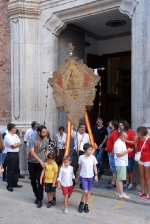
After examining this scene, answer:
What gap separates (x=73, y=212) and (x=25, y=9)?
608 centimetres

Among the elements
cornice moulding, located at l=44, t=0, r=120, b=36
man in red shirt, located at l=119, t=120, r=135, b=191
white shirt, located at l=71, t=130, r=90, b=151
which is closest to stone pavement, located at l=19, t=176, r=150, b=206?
man in red shirt, located at l=119, t=120, r=135, b=191

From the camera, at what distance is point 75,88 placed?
740cm

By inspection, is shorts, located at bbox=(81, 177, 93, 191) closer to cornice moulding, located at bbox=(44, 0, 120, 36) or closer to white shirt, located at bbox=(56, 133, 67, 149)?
white shirt, located at bbox=(56, 133, 67, 149)

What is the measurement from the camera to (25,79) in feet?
30.9

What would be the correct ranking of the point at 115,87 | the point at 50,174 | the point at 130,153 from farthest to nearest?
the point at 115,87
the point at 130,153
the point at 50,174

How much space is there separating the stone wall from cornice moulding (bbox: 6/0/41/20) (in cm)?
88

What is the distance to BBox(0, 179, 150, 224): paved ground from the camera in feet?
17.2

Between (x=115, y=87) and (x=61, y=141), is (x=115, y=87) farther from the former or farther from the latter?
(x=61, y=141)

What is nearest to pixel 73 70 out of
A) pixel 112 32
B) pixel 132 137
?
pixel 132 137

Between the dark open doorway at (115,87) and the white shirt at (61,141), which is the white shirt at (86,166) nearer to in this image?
the white shirt at (61,141)

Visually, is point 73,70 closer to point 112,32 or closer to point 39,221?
point 39,221

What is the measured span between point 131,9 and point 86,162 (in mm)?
3943

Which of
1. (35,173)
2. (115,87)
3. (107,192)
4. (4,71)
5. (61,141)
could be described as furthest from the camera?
(115,87)

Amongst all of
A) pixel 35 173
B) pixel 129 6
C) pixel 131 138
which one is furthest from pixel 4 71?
pixel 131 138
